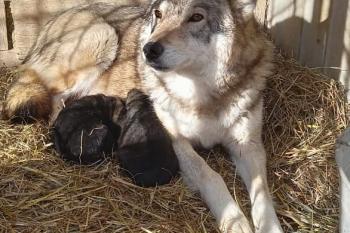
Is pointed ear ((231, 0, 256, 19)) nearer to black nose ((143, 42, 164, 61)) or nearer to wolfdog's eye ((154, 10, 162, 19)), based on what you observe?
wolfdog's eye ((154, 10, 162, 19))

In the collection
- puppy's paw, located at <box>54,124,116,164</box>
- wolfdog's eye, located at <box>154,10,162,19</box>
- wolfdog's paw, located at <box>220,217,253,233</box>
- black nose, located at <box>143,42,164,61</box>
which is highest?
wolfdog's eye, located at <box>154,10,162,19</box>

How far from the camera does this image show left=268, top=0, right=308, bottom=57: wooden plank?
13.5 ft

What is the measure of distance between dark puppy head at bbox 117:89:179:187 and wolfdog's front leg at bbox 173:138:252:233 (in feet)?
0.21

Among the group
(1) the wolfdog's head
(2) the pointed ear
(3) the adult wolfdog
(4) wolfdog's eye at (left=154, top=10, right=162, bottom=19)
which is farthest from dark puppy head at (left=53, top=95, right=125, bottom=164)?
(2) the pointed ear

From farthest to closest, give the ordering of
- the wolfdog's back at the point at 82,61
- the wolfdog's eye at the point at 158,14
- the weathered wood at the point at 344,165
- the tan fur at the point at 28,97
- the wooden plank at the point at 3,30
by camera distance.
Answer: the wooden plank at the point at 3,30 → the wolfdog's back at the point at 82,61 → the tan fur at the point at 28,97 → the wolfdog's eye at the point at 158,14 → the weathered wood at the point at 344,165

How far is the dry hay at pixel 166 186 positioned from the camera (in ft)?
9.27

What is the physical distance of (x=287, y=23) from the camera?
4.21m

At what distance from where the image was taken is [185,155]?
3.20 metres

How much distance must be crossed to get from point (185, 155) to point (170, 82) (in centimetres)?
44

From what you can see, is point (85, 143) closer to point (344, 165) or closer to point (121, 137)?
point (121, 137)

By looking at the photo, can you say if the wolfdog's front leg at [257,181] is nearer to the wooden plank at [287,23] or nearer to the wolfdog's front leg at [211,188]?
the wolfdog's front leg at [211,188]

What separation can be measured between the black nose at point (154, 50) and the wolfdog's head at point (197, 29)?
0.03 m

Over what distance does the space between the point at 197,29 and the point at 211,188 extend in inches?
33.5

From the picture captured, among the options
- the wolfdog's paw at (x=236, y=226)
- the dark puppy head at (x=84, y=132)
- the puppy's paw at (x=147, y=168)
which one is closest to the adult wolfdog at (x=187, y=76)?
the wolfdog's paw at (x=236, y=226)
